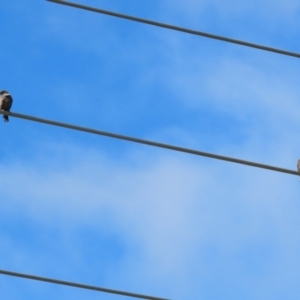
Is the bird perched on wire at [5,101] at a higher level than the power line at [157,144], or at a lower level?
higher

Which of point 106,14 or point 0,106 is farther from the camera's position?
point 0,106

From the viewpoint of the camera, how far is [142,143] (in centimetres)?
1254

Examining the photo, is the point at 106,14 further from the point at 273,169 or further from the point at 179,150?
the point at 273,169

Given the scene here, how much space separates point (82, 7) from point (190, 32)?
1349 millimetres

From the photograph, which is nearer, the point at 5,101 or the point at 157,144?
the point at 157,144

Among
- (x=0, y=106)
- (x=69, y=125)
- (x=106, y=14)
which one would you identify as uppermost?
(x=0, y=106)

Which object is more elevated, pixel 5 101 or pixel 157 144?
pixel 5 101

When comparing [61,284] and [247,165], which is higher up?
[247,165]

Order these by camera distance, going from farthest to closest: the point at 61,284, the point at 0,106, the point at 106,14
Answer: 1. the point at 0,106
2. the point at 106,14
3. the point at 61,284

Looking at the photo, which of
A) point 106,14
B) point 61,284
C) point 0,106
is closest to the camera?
point 61,284

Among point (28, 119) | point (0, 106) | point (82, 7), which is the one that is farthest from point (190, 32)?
point (0, 106)

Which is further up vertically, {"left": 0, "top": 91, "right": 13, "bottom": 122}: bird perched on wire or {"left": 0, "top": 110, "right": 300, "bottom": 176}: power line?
{"left": 0, "top": 91, "right": 13, "bottom": 122}: bird perched on wire

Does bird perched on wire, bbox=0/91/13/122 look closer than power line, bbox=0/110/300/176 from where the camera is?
No

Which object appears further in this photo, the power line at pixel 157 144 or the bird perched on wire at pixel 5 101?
the bird perched on wire at pixel 5 101
